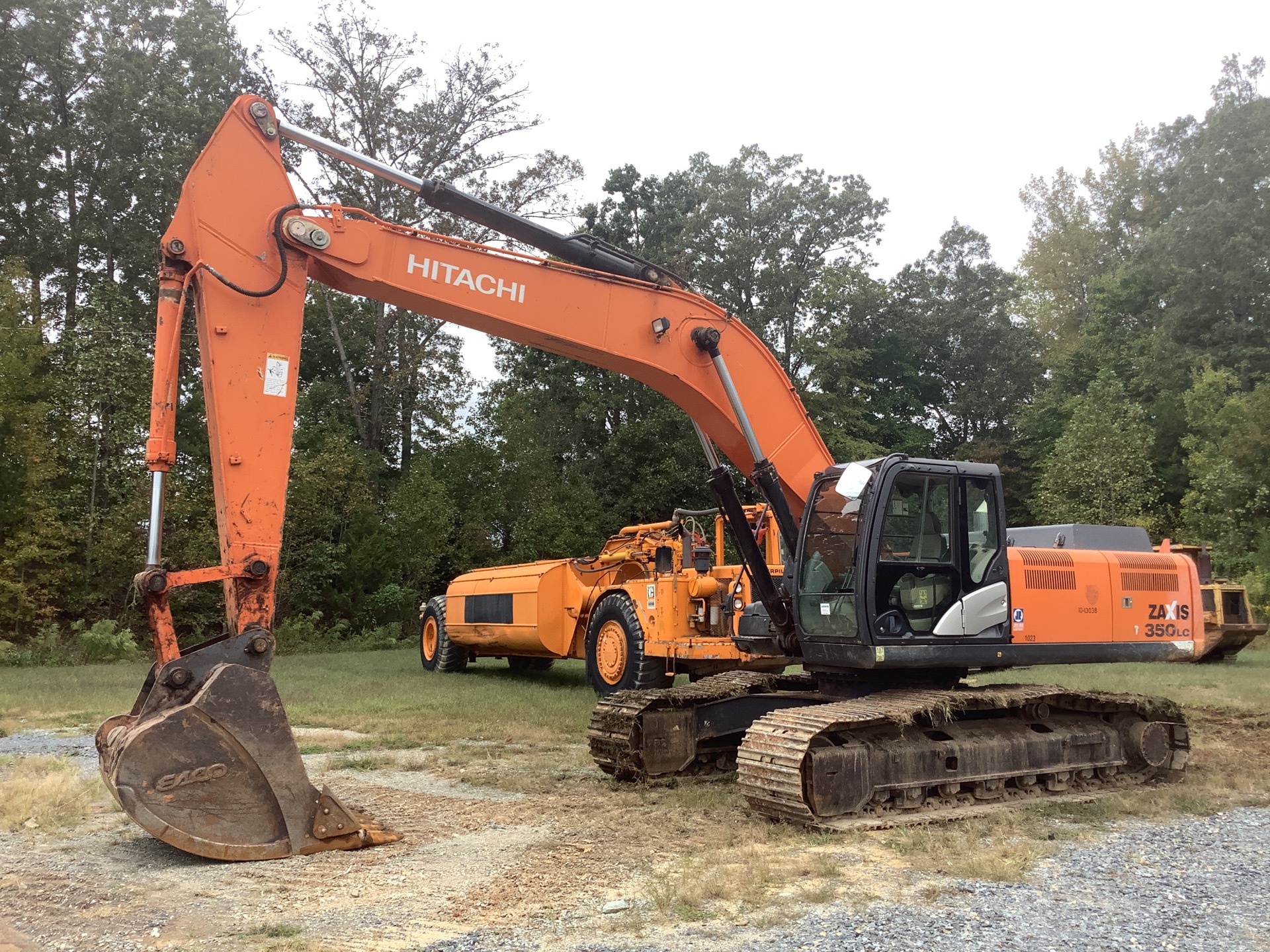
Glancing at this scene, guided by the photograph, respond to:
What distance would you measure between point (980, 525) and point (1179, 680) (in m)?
10.4

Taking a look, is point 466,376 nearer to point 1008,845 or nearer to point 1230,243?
point 1230,243

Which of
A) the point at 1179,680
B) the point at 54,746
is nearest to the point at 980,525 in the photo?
the point at 54,746

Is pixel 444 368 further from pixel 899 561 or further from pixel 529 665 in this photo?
pixel 899 561

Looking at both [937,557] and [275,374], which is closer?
[275,374]

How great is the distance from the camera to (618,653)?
12.8 m

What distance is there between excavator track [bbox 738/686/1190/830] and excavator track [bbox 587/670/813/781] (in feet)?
3.42

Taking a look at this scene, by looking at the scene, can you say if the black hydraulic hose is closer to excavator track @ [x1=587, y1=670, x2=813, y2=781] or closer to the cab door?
excavator track @ [x1=587, y1=670, x2=813, y2=781]

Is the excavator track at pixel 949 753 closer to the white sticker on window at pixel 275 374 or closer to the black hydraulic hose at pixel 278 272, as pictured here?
the white sticker on window at pixel 275 374

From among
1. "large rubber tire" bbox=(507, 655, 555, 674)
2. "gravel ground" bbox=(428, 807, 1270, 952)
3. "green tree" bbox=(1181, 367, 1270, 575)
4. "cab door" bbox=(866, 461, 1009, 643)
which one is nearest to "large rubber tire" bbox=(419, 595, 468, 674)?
"large rubber tire" bbox=(507, 655, 555, 674)

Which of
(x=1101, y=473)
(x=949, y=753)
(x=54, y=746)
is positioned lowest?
(x=54, y=746)

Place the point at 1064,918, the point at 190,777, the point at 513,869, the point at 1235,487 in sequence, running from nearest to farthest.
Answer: the point at 1064,918, the point at 190,777, the point at 513,869, the point at 1235,487

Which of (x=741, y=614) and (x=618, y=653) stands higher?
(x=741, y=614)

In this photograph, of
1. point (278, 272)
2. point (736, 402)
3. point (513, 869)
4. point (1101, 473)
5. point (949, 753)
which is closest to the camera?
point (513, 869)

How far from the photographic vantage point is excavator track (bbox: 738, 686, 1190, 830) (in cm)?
634
